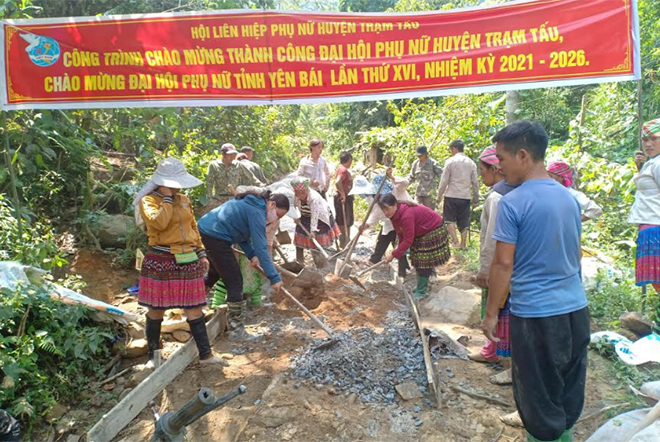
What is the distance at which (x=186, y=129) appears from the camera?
10000 millimetres

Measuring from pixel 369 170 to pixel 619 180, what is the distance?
7.18m

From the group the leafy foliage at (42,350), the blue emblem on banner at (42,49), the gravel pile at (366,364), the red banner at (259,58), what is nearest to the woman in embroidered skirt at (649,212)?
the red banner at (259,58)

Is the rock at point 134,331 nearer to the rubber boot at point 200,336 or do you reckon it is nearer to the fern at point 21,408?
the rubber boot at point 200,336

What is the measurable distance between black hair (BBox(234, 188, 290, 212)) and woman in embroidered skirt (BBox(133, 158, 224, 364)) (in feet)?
2.31

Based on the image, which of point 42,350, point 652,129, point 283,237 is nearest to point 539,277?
point 652,129

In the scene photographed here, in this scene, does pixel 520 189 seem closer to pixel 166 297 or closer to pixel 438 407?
pixel 438 407

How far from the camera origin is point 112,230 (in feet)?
20.4

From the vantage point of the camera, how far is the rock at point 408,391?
10.2 feet

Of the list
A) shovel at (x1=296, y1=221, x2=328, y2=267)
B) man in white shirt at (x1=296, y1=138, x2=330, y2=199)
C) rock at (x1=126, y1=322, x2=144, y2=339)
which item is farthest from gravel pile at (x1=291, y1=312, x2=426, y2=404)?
man in white shirt at (x1=296, y1=138, x2=330, y2=199)

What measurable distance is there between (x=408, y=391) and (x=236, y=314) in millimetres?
2218

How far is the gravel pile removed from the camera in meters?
3.29

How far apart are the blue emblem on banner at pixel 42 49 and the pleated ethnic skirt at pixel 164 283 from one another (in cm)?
200

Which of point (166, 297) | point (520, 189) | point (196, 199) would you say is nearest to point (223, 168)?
point (196, 199)

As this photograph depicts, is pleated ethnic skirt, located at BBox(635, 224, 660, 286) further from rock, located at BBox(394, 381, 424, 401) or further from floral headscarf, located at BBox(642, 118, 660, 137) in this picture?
rock, located at BBox(394, 381, 424, 401)
